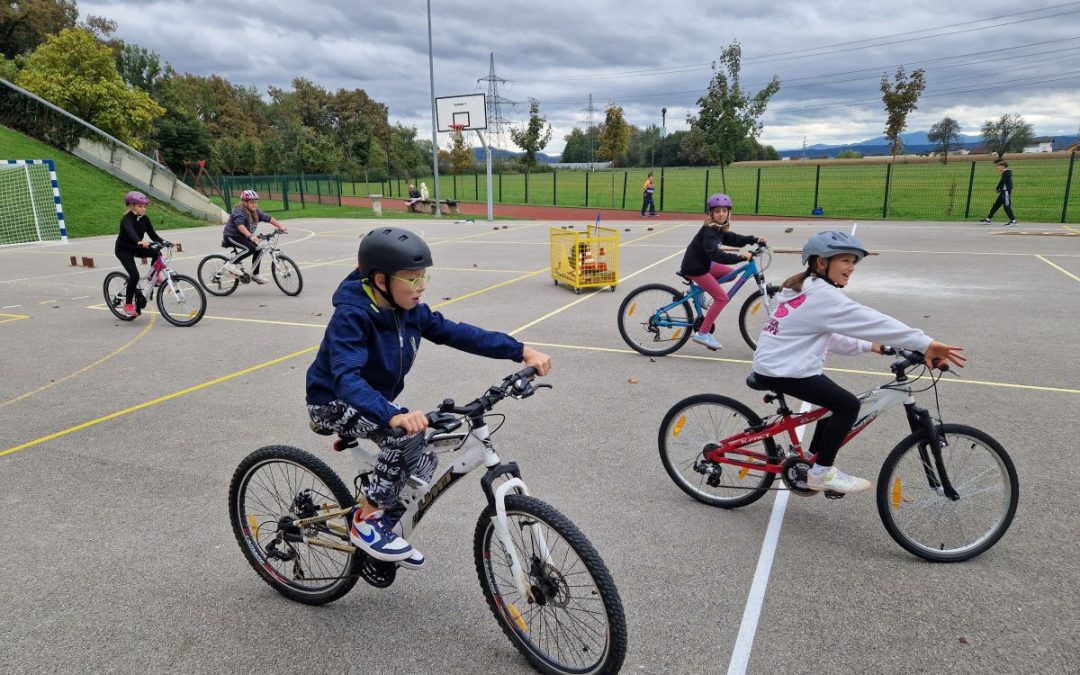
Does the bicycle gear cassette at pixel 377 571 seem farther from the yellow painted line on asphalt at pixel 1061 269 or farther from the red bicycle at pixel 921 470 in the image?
the yellow painted line on asphalt at pixel 1061 269

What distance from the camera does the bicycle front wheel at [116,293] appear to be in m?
9.87

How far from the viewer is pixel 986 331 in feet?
27.7

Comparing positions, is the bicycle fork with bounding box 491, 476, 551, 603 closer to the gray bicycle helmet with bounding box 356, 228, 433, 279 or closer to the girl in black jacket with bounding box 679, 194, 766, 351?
the gray bicycle helmet with bounding box 356, 228, 433, 279

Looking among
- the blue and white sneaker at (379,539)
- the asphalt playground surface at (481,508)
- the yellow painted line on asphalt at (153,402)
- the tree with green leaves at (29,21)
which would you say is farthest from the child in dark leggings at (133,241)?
the tree with green leaves at (29,21)

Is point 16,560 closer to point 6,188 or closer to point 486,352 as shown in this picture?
point 486,352

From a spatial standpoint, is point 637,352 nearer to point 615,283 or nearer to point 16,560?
point 615,283

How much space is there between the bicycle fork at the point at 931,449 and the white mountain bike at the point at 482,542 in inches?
78.4

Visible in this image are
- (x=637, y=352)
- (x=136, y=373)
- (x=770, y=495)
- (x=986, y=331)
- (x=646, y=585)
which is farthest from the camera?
(x=986, y=331)

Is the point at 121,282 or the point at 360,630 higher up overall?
the point at 121,282

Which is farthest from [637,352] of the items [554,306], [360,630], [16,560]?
[16,560]

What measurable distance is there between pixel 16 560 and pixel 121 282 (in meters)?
7.44

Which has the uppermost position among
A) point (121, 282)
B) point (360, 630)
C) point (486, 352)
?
point (486, 352)

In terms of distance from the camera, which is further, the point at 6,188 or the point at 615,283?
the point at 6,188

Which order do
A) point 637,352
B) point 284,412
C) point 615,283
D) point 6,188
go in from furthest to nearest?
point 6,188 < point 615,283 < point 637,352 < point 284,412
